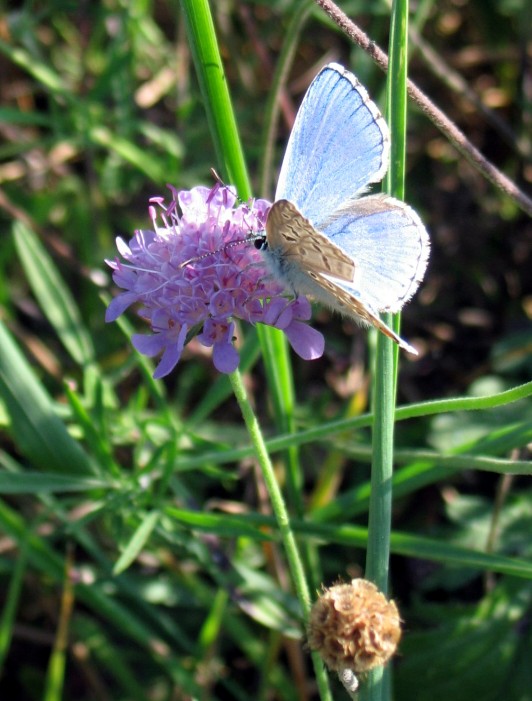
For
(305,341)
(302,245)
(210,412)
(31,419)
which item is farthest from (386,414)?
(210,412)

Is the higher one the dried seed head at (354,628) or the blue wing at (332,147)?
the blue wing at (332,147)

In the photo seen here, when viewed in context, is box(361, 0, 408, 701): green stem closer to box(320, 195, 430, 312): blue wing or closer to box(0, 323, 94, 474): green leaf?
box(320, 195, 430, 312): blue wing

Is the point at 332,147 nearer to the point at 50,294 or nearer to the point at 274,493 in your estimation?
the point at 274,493

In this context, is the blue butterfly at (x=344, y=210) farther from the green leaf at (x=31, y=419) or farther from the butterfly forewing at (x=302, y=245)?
the green leaf at (x=31, y=419)

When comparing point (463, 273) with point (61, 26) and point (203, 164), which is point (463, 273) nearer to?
A: point (203, 164)

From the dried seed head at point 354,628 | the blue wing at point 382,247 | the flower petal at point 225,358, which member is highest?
the blue wing at point 382,247

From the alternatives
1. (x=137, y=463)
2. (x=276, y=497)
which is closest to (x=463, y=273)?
(x=137, y=463)

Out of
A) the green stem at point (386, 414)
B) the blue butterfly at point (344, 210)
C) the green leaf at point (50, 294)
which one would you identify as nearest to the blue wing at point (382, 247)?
the blue butterfly at point (344, 210)

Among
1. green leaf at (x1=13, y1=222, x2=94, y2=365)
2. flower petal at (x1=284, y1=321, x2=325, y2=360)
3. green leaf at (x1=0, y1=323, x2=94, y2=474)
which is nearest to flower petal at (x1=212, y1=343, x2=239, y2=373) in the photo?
flower petal at (x1=284, y1=321, x2=325, y2=360)
